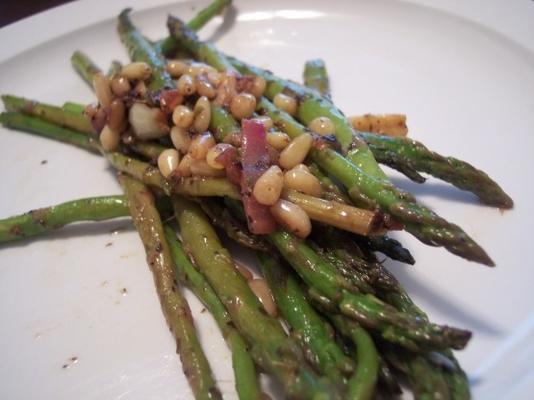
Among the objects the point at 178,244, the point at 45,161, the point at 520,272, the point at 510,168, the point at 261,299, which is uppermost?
the point at 510,168

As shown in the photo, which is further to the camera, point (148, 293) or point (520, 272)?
point (148, 293)

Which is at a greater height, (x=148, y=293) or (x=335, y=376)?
(x=335, y=376)

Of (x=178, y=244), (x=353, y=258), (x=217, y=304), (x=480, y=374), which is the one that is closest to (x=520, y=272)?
(x=480, y=374)

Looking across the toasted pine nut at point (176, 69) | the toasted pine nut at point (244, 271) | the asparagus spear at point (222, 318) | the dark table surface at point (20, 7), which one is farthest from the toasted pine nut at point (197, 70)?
the dark table surface at point (20, 7)

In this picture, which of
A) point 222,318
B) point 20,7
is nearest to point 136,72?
point 222,318

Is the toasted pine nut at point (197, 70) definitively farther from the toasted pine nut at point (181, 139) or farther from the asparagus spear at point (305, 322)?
the asparagus spear at point (305, 322)

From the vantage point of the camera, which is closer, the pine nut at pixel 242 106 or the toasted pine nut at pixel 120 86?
the pine nut at pixel 242 106

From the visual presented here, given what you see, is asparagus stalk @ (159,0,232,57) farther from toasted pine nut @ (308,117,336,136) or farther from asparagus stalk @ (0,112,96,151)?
toasted pine nut @ (308,117,336,136)

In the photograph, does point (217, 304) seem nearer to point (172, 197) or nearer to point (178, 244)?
point (178, 244)
